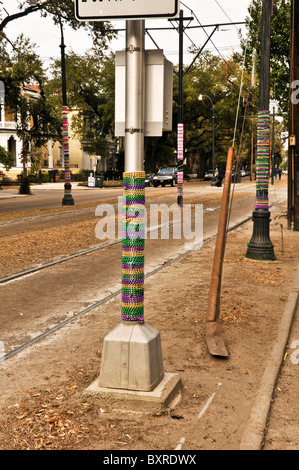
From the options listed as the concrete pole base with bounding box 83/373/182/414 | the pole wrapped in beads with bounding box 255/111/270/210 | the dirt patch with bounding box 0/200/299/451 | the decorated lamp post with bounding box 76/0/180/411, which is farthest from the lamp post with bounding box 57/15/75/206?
the concrete pole base with bounding box 83/373/182/414

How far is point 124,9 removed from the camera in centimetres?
390

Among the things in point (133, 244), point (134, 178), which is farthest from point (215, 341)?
point (134, 178)

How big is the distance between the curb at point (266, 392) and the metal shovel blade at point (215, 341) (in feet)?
1.50

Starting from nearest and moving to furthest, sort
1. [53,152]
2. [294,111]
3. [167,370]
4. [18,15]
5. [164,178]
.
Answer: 1. [167,370]
2. [294,111]
3. [18,15]
4. [164,178]
5. [53,152]

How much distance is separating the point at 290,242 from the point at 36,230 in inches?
266

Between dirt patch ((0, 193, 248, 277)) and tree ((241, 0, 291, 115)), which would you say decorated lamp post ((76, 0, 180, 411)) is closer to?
dirt patch ((0, 193, 248, 277))

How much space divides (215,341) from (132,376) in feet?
4.93

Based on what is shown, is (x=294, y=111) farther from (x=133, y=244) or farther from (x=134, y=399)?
(x=134, y=399)

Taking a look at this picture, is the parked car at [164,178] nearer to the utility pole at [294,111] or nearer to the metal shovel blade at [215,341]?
the utility pole at [294,111]

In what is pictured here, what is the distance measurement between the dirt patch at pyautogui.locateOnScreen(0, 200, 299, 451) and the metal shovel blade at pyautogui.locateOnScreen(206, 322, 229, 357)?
9cm

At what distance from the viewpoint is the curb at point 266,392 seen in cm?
371
